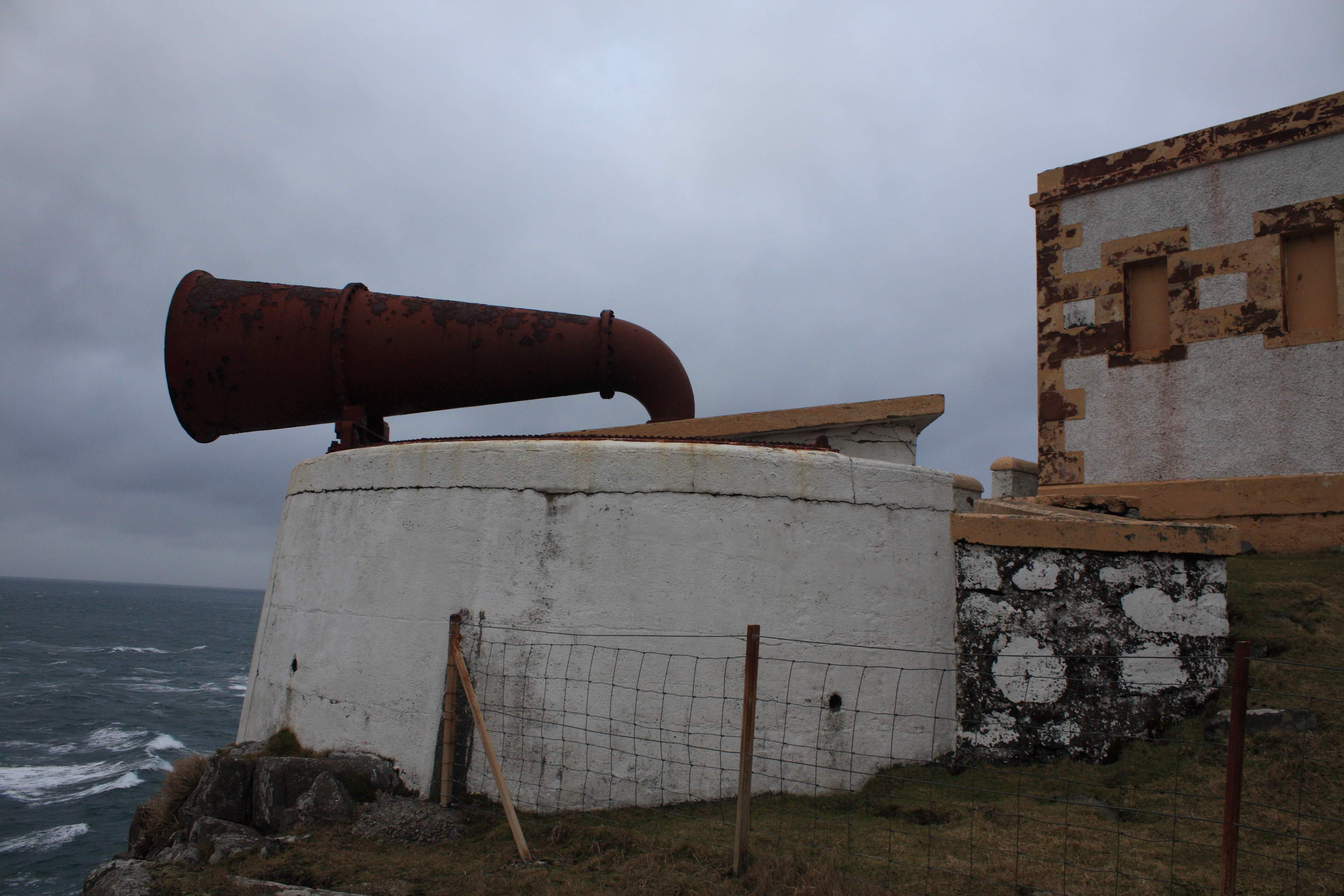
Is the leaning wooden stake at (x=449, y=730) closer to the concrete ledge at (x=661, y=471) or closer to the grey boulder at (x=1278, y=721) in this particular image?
the concrete ledge at (x=661, y=471)

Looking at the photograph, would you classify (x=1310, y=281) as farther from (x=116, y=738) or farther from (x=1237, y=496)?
(x=116, y=738)

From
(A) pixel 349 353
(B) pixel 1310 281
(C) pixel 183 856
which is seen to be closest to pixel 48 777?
(A) pixel 349 353

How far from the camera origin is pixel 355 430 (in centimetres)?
646

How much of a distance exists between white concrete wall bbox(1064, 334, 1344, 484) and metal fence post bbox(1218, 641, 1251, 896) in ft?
15.4

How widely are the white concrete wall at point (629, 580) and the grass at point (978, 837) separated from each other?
41cm

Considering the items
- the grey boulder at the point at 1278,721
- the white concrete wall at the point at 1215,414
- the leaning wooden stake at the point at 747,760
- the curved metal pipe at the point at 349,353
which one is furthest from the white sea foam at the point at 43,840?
the grey boulder at the point at 1278,721

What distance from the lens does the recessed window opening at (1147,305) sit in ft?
24.3

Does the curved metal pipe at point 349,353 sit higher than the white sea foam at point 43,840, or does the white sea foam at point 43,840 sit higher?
the curved metal pipe at point 349,353

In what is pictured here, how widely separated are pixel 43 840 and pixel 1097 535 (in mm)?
18009

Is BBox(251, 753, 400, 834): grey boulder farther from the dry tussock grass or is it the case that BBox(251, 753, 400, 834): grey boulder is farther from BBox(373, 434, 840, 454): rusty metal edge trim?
BBox(373, 434, 840, 454): rusty metal edge trim

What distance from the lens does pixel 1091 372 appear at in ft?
25.0

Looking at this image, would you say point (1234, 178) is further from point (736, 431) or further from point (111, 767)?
point (111, 767)

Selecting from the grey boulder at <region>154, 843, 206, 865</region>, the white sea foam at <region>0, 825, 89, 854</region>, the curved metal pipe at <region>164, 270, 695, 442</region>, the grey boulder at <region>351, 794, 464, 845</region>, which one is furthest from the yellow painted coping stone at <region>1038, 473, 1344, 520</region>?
the white sea foam at <region>0, 825, 89, 854</region>

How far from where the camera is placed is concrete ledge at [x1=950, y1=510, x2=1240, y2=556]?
479 cm
